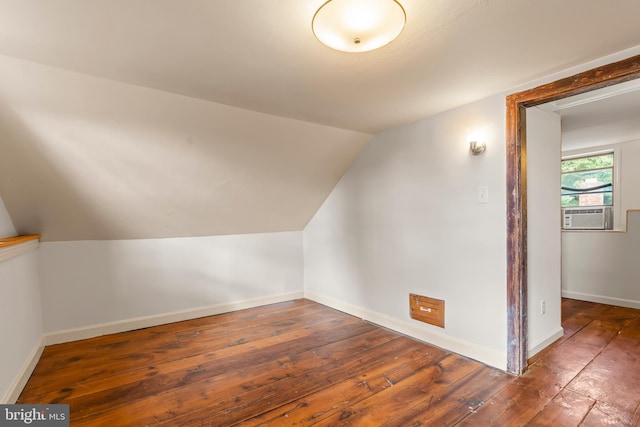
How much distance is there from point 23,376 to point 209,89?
233 cm

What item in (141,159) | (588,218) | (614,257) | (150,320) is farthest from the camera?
(588,218)

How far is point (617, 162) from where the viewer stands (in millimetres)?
3805

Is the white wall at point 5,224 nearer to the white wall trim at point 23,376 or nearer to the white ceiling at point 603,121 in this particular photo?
the white wall trim at point 23,376

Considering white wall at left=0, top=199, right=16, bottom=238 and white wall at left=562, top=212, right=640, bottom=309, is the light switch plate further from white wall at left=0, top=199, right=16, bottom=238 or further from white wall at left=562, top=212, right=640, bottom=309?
white wall at left=0, top=199, right=16, bottom=238

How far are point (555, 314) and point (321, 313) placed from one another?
2.29 meters

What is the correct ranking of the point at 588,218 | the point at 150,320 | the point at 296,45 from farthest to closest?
the point at 588,218 < the point at 150,320 < the point at 296,45

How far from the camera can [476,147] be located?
2.29 metres

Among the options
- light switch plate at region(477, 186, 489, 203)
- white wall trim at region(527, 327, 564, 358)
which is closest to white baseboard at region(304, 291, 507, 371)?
white wall trim at region(527, 327, 564, 358)

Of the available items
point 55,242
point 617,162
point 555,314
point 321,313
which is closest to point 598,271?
point 617,162

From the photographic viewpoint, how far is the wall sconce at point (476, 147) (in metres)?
2.28

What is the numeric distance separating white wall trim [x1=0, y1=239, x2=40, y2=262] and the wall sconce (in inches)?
122

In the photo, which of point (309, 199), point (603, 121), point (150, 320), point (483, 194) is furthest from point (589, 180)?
point (150, 320)

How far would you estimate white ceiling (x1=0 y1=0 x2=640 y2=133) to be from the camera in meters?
1.26

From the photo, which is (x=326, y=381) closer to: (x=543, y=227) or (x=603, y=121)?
(x=543, y=227)
